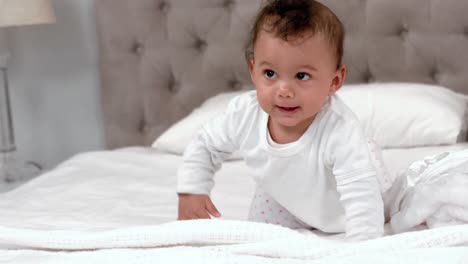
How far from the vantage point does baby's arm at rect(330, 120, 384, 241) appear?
1.12 m

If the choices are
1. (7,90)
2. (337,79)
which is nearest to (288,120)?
(337,79)

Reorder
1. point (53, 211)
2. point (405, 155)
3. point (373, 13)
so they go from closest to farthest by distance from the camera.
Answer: point (53, 211), point (405, 155), point (373, 13)

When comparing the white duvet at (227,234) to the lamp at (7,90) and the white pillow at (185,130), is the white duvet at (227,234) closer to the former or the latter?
the white pillow at (185,130)

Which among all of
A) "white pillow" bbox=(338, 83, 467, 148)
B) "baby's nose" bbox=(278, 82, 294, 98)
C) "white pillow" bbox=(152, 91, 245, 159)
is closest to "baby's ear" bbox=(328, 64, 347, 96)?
"baby's nose" bbox=(278, 82, 294, 98)

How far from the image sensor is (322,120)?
48.4 inches

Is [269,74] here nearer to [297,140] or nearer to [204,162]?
[297,140]

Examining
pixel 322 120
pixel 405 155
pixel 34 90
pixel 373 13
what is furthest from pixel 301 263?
pixel 34 90

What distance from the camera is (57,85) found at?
8.52ft

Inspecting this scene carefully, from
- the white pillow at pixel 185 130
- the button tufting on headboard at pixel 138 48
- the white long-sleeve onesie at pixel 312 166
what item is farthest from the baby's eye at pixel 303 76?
the button tufting on headboard at pixel 138 48

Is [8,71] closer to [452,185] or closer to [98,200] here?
[98,200]

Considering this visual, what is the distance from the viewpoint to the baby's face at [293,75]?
112cm

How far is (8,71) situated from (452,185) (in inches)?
78.5

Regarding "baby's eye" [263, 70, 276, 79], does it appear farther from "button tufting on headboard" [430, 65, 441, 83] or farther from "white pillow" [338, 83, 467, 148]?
"button tufting on headboard" [430, 65, 441, 83]

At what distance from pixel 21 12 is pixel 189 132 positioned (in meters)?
0.72
